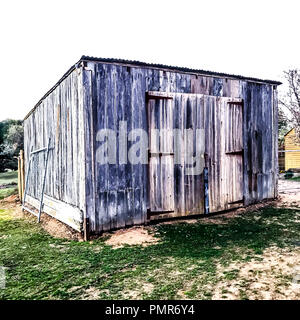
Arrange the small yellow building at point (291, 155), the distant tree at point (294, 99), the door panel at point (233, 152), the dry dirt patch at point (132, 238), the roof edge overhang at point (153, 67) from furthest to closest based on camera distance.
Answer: the small yellow building at point (291, 155)
the distant tree at point (294, 99)
the door panel at point (233, 152)
the roof edge overhang at point (153, 67)
the dry dirt patch at point (132, 238)

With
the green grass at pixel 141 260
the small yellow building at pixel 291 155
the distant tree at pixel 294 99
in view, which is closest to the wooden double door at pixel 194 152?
the green grass at pixel 141 260

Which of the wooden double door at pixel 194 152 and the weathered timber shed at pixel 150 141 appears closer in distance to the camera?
the weathered timber shed at pixel 150 141

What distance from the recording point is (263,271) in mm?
3473

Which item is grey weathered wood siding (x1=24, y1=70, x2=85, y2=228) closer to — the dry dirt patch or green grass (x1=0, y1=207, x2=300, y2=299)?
the dry dirt patch

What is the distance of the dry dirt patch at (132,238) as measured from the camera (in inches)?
197

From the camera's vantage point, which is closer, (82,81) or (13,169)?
(82,81)

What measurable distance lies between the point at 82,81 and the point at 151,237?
3.51m

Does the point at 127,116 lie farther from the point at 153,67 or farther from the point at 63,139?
the point at 63,139

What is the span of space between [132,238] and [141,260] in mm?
1181

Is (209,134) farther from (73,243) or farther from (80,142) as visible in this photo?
(73,243)

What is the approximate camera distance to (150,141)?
20.4ft

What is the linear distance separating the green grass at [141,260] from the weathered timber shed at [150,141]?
749mm

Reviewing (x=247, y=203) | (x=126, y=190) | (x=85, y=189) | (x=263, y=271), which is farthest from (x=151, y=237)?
(x=247, y=203)

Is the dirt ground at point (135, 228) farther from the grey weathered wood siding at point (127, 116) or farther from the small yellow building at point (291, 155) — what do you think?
the small yellow building at point (291, 155)
